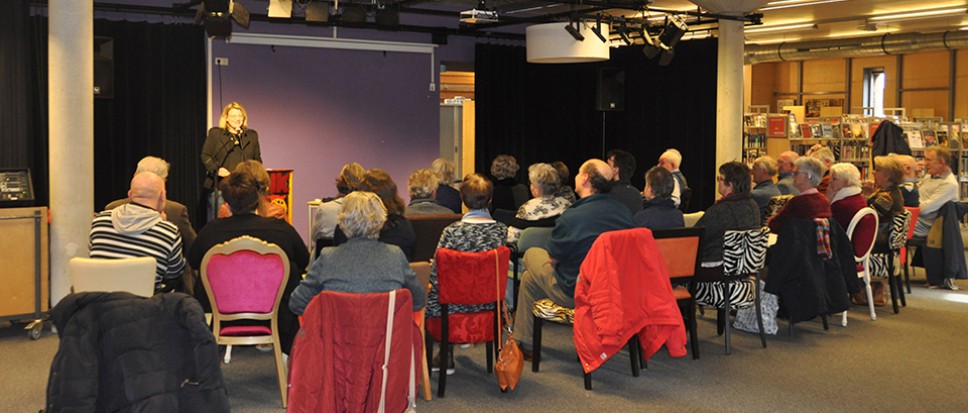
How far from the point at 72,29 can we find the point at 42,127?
9.68 ft

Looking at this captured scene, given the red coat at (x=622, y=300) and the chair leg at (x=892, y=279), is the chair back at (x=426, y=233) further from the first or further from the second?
the chair leg at (x=892, y=279)

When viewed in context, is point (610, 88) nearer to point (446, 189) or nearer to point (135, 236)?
point (446, 189)

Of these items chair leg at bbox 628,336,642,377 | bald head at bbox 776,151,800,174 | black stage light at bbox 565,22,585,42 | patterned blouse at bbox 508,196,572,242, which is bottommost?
chair leg at bbox 628,336,642,377

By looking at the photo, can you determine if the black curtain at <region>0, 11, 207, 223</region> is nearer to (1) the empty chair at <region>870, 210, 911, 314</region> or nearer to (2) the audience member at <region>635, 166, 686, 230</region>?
(2) the audience member at <region>635, 166, 686, 230</region>

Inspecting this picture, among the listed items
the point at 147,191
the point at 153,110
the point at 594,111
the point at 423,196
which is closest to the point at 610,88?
the point at 594,111

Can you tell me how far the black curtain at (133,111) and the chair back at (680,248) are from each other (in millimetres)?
6233

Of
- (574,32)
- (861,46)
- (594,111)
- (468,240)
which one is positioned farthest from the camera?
(861,46)

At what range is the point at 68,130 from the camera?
7059 mm

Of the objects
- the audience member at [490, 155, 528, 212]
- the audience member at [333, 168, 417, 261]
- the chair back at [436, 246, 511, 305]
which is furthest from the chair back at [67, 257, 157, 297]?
the audience member at [490, 155, 528, 212]

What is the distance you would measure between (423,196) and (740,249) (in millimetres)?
2168

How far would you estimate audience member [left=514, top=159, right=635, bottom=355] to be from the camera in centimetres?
569

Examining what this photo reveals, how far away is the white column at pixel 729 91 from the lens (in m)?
11.7

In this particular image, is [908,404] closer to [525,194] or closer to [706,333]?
[706,333]

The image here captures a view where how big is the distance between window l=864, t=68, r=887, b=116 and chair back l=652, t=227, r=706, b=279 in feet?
51.8
